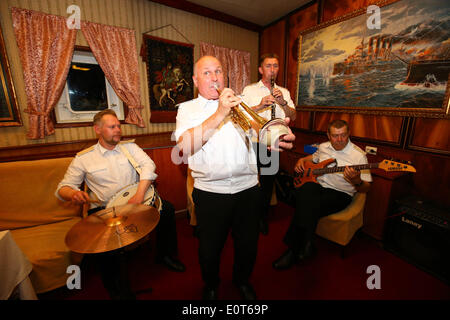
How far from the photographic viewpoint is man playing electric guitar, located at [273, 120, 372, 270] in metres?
2.34

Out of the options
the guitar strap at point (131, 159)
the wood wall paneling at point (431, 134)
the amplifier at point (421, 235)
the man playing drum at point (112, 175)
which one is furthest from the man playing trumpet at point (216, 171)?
the wood wall paneling at point (431, 134)

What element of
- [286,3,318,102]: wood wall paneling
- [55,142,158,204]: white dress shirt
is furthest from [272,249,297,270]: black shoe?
[286,3,318,102]: wood wall paneling

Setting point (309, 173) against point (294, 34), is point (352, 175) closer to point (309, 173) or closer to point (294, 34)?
point (309, 173)

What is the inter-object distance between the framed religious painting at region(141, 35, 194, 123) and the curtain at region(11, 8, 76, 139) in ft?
3.79

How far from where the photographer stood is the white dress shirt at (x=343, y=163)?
2449 mm

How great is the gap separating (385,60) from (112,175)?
373 cm

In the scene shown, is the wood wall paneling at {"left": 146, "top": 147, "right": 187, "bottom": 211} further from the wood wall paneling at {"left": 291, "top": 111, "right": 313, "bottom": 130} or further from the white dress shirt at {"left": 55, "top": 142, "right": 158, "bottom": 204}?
the wood wall paneling at {"left": 291, "top": 111, "right": 313, "bottom": 130}

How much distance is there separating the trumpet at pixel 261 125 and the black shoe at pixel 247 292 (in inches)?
54.2

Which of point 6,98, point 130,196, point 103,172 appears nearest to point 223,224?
point 130,196

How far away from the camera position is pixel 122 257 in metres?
1.75

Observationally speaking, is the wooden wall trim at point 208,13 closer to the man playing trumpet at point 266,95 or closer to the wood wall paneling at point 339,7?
the wood wall paneling at point 339,7

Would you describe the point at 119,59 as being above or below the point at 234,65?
below

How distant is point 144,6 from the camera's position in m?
3.57
